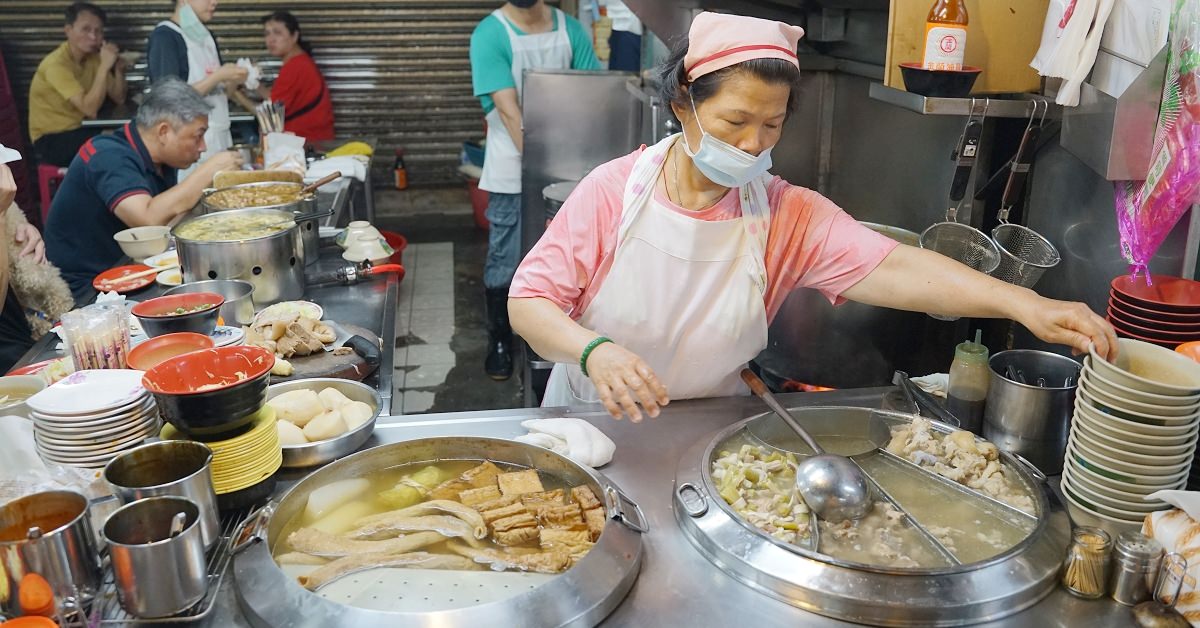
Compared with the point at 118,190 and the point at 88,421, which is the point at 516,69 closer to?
the point at 118,190

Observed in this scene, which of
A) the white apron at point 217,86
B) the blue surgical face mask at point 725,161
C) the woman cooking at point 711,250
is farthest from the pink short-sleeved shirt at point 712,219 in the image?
the white apron at point 217,86

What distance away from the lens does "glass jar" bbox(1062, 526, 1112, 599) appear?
4.40 ft

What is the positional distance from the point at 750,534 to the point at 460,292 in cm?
584

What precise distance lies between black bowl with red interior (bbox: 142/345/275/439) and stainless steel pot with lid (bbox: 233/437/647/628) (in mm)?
176

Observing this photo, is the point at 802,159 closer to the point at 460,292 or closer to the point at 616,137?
the point at 616,137

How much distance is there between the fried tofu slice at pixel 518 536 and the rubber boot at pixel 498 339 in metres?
3.91

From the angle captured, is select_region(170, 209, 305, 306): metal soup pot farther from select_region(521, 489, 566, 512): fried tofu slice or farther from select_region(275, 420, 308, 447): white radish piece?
select_region(521, 489, 566, 512): fried tofu slice

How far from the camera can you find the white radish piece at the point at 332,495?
1.58 metres

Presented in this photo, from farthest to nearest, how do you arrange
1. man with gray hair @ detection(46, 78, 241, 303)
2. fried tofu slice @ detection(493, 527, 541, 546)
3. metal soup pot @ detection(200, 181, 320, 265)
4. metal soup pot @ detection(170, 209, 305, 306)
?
man with gray hair @ detection(46, 78, 241, 303)
metal soup pot @ detection(200, 181, 320, 265)
metal soup pot @ detection(170, 209, 305, 306)
fried tofu slice @ detection(493, 527, 541, 546)

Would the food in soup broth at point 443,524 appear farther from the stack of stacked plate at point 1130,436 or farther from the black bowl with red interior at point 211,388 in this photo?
the stack of stacked plate at point 1130,436

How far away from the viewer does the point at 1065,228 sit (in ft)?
7.67

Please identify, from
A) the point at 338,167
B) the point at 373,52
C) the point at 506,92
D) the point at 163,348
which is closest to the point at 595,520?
the point at 163,348

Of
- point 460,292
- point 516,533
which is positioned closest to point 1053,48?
point 516,533

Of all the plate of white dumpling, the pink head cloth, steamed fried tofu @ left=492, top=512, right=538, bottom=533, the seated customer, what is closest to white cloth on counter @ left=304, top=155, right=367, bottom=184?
the seated customer
